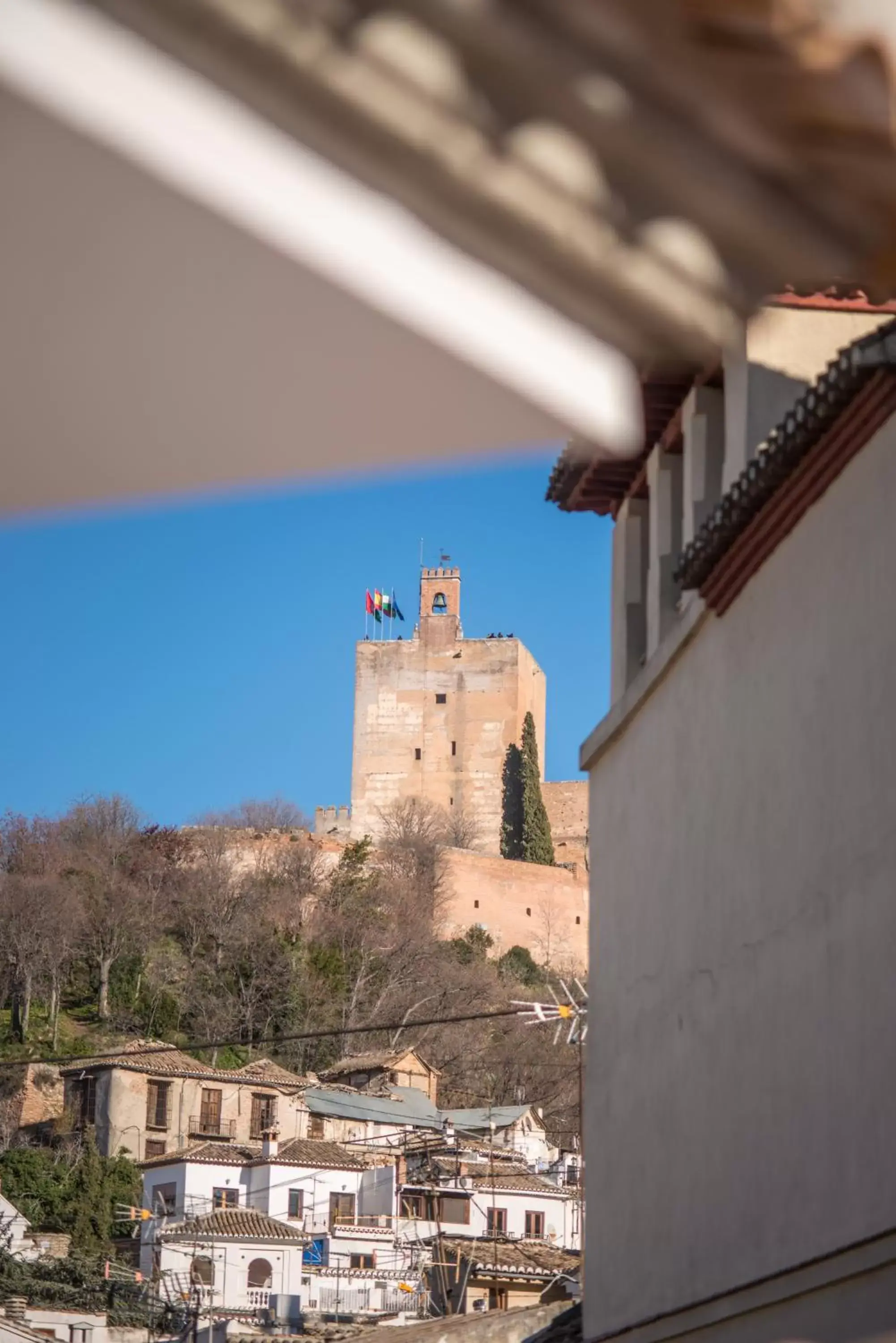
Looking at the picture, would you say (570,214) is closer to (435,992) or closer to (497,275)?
(497,275)

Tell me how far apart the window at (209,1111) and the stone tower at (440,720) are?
23.9 metres

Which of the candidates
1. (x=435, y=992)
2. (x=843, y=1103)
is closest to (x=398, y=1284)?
(x=435, y=992)

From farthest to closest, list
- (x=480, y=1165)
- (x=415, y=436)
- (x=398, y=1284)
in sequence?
(x=480, y=1165) < (x=398, y=1284) < (x=415, y=436)

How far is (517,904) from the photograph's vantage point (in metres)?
55.9

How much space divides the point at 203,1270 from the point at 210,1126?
713 cm

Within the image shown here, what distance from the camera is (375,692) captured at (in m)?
63.5

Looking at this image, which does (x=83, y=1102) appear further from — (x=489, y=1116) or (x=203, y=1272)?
(x=489, y=1116)

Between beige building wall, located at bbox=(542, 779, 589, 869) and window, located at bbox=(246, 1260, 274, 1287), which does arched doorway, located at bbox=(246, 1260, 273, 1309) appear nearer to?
Answer: window, located at bbox=(246, 1260, 274, 1287)

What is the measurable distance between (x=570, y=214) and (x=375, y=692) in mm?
62228

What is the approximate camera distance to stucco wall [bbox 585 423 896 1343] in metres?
6.60

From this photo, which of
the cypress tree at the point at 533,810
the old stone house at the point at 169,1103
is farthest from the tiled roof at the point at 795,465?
the cypress tree at the point at 533,810

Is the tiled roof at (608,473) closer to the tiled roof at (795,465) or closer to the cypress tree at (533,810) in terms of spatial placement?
the tiled roof at (795,465)

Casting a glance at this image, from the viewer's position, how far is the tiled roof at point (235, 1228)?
98.4 feet

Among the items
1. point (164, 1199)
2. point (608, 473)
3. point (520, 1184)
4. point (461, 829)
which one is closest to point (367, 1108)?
point (520, 1184)
